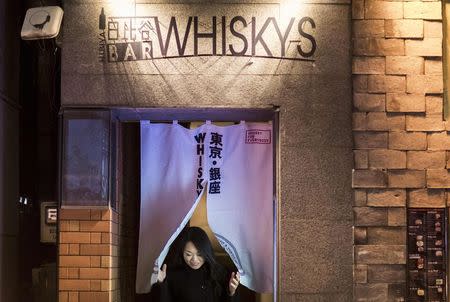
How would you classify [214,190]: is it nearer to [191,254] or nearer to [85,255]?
[191,254]

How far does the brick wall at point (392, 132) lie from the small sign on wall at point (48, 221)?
3.47 m

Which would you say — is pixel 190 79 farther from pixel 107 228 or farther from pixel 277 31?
pixel 107 228

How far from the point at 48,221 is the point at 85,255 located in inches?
26.8

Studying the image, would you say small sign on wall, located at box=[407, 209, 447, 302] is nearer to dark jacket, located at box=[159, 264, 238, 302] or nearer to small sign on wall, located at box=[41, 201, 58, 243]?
dark jacket, located at box=[159, 264, 238, 302]

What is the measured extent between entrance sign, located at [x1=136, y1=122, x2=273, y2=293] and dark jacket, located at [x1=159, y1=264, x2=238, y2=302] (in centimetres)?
31

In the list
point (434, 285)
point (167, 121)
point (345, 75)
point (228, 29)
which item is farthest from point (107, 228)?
point (434, 285)

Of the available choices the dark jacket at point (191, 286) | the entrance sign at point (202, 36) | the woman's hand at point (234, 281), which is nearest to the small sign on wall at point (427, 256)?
the woman's hand at point (234, 281)

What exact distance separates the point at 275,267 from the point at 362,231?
1.08 metres

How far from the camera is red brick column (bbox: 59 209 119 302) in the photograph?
804cm

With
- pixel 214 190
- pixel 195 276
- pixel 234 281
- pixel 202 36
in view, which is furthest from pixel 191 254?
pixel 202 36

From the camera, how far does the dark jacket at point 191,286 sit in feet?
30.3

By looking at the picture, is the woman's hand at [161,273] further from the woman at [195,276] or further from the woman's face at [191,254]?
the woman's face at [191,254]

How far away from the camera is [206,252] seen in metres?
9.20

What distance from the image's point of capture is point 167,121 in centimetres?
919
